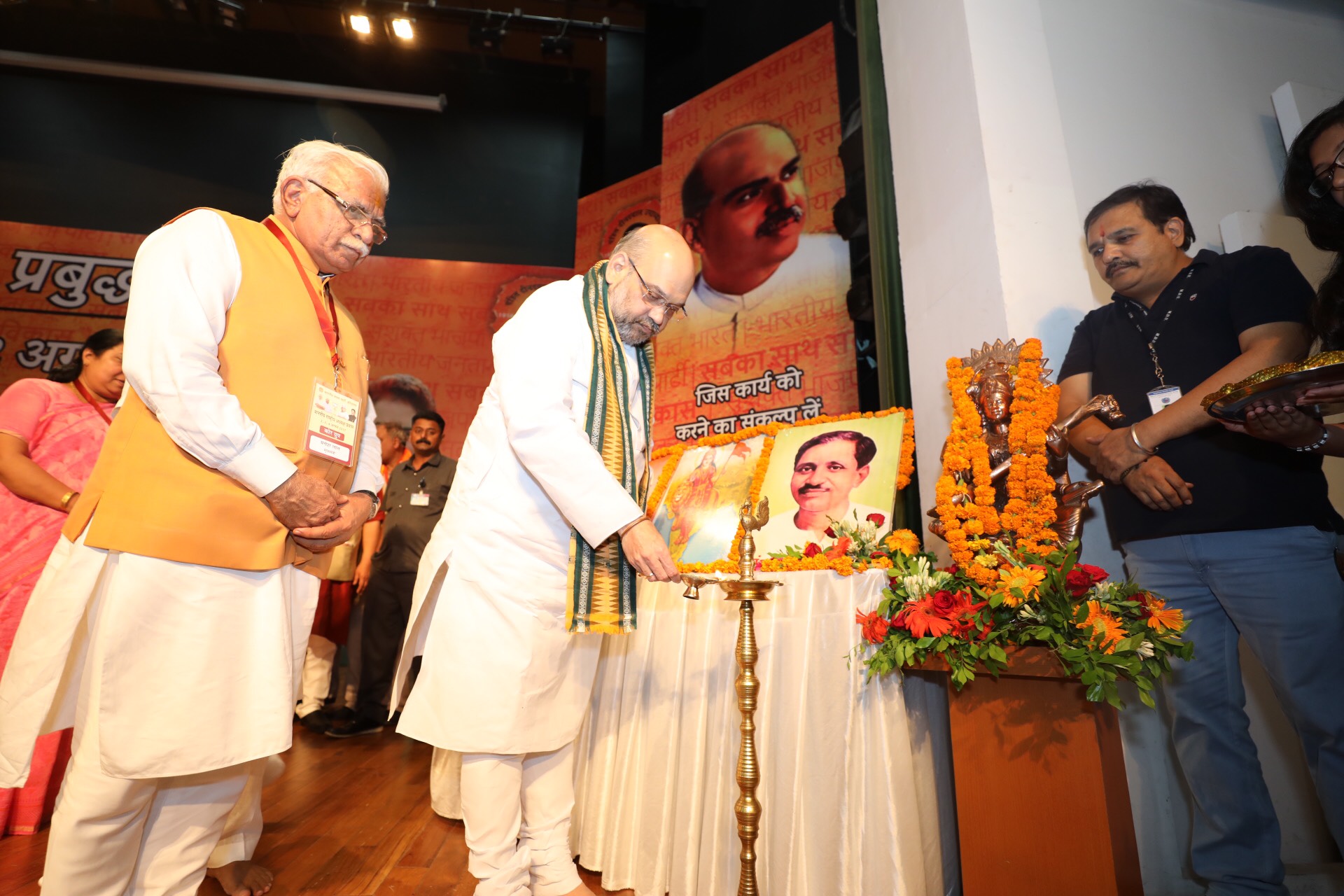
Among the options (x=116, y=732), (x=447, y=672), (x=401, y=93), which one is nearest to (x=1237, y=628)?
(x=447, y=672)

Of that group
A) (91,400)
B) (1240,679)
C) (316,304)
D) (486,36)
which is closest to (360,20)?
(486,36)

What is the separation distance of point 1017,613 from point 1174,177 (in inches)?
80.2

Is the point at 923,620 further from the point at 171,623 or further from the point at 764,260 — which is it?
the point at 764,260

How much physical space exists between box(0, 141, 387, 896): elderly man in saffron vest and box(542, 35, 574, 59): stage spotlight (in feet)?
21.9

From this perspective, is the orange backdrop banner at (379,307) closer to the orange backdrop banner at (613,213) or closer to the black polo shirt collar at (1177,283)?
the orange backdrop banner at (613,213)

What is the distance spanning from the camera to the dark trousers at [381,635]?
4.42m

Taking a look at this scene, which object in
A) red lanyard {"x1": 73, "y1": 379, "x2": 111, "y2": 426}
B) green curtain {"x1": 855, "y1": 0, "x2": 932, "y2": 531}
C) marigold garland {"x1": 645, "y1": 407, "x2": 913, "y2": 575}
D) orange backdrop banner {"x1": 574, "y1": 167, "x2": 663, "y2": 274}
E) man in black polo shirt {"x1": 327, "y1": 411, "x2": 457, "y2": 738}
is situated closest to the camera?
marigold garland {"x1": 645, "y1": 407, "x2": 913, "y2": 575}

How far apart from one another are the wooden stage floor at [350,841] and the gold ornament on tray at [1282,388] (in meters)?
2.18

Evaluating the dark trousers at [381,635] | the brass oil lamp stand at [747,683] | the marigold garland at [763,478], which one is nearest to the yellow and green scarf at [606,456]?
the brass oil lamp stand at [747,683]

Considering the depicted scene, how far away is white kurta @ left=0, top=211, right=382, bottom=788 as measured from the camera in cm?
130

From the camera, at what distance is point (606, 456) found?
1810 mm

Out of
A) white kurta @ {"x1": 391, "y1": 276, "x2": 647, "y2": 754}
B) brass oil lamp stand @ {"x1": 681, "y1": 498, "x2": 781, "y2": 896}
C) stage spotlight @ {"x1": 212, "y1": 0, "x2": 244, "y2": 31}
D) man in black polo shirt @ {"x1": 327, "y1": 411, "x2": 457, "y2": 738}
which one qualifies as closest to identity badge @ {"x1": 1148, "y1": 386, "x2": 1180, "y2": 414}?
brass oil lamp stand @ {"x1": 681, "y1": 498, "x2": 781, "y2": 896}

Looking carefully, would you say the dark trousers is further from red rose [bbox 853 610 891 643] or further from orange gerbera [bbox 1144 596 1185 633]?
orange gerbera [bbox 1144 596 1185 633]

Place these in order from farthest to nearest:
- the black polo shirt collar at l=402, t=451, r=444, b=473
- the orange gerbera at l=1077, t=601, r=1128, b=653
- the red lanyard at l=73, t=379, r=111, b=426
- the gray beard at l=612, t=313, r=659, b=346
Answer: the black polo shirt collar at l=402, t=451, r=444, b=473 < the red lanyard at l=73, t=379, r=111, b=426 < the gray beard at l=612, t=313, r=659, b=346 < the orange gerbera at l=1077, t=601, r=1128, b=653
